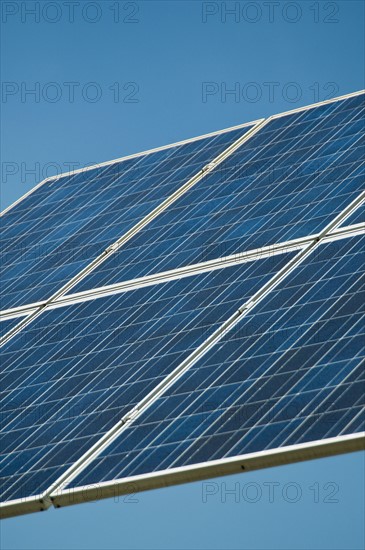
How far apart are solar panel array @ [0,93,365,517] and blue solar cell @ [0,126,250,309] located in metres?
0.07

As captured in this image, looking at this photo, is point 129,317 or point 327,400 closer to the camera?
point 327,400

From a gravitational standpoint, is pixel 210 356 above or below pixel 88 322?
below

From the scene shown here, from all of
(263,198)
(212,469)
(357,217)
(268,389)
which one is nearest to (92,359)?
(268,389)

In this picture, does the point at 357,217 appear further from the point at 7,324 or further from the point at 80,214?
the point at 80,214

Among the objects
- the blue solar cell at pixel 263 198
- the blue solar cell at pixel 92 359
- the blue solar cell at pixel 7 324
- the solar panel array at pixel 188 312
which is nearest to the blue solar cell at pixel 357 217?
the solar panel array at pixel 188 312

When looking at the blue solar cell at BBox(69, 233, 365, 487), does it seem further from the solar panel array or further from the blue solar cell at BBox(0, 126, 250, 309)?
the blue solar cell at BBox(0, 126, 250, 309)

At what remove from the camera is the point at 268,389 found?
63.6 ft

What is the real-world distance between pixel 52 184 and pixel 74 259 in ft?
22.5

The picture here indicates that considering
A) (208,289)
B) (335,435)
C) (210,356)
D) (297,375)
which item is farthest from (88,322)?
(335,435)

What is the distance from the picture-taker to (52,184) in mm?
35219

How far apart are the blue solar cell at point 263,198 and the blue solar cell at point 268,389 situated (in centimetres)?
338

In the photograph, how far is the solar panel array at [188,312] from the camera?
19.0 metres

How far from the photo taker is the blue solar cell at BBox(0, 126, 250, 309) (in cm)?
2870

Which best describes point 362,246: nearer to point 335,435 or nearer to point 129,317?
point 129,317
